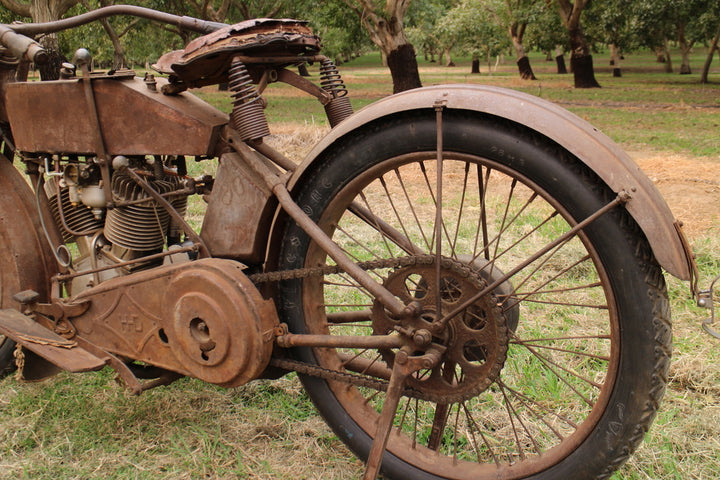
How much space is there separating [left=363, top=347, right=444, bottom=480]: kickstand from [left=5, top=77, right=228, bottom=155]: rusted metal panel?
3.58 feet

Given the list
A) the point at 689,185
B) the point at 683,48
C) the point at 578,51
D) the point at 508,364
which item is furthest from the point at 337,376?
the point at 683,48

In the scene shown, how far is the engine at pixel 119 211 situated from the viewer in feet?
8.72

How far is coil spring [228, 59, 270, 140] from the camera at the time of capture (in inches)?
91.4

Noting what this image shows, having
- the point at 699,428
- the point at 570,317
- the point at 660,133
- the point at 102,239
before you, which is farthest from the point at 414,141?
the point at 660,133

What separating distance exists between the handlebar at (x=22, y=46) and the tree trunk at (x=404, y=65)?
1204 cm

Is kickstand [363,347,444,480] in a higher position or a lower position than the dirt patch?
higher

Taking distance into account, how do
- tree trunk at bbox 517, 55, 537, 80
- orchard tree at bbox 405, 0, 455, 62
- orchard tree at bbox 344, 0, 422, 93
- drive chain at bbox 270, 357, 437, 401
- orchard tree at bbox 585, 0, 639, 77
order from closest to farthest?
1. drive chain at bbox 270, 357, 437, 401
2. orchard tree at bbox 344, 0, 422, 93
3. orchard tree at bbox 585, 0, 639, 77
4. tree trunk at bbox 517, 55, 537, 80
5. orchard tree at bbox 405, 0, 455, 62

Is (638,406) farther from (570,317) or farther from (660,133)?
(660,133)

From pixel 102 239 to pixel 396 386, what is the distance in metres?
1.50

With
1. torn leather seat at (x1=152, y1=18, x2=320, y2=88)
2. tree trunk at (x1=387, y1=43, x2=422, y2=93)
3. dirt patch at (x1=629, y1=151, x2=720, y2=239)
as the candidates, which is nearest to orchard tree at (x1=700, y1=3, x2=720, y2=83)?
tree trunk at (x1=387, y1=43, x2=422, y2=93)

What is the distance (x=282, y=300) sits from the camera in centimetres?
251

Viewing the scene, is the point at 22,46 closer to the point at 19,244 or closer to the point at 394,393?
the point at 19,244

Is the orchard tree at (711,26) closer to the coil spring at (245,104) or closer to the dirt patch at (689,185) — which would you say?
the dirt patch at (689,185)

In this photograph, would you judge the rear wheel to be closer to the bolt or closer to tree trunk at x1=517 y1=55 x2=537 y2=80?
the bolt
